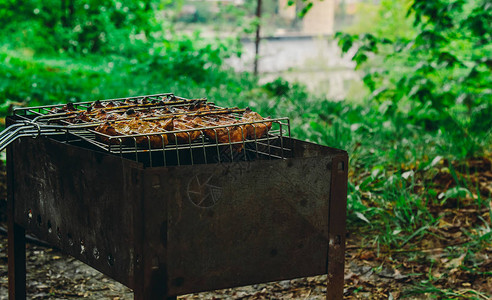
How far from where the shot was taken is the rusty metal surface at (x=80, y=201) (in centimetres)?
210

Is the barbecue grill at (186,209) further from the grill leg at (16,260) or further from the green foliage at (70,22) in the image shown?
the green foliage at (70,22)

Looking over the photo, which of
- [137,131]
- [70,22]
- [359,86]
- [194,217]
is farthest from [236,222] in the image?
[70,22]

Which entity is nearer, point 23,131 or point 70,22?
point 23,131

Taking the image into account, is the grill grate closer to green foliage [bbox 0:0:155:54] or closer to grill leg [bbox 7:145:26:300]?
grill leg [bbox 7:145:26:300]

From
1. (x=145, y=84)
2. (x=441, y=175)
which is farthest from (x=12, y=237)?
(x=145, y=84)

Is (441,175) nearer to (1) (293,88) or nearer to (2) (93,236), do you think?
(2) (93,236)

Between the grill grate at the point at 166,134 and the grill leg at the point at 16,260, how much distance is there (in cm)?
56

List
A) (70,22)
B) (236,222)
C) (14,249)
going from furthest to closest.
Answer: (70,22) < (14,249) < (236,222)

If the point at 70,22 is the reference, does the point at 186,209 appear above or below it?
below

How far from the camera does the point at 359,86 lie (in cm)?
1245

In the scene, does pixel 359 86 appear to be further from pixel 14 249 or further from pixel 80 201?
pixel 80 201

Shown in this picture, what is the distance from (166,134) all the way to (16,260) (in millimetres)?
1145

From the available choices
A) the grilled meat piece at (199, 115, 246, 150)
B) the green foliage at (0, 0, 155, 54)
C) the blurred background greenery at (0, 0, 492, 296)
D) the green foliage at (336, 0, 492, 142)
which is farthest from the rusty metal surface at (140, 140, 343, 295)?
the green foliage at (0, 0, 155, 54)

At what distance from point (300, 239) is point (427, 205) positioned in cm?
240
